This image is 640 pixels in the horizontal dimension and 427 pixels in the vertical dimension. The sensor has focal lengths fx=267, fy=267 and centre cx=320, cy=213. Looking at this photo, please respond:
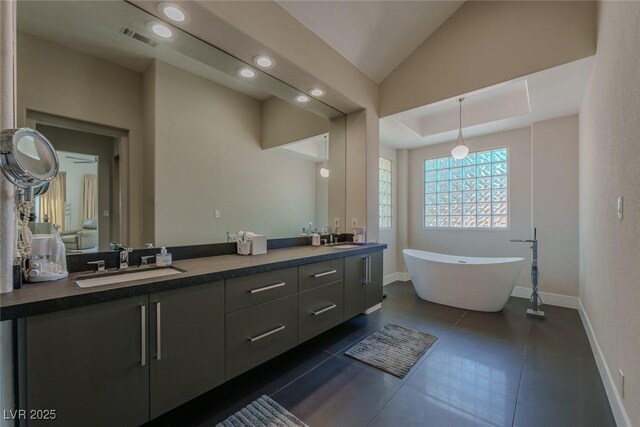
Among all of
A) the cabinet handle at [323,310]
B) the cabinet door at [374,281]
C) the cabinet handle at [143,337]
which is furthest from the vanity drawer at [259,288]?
the cabinet door at [374,281]

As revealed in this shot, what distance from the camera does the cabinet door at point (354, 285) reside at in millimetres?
2592

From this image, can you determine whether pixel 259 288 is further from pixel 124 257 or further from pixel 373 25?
pixel 373 25

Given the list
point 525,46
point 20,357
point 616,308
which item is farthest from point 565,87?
point 20,357

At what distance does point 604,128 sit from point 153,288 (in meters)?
3.10

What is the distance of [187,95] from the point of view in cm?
214

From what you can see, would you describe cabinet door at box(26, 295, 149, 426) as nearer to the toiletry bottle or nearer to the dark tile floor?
the dark tile floor

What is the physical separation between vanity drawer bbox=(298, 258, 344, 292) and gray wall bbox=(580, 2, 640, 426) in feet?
5.83

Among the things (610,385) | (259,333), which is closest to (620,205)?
(610,385)

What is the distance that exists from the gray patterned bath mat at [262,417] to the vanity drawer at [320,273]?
760 mm

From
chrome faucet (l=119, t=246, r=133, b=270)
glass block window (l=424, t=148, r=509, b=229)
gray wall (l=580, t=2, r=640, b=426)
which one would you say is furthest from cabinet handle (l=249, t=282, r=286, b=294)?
glass block window (l=424, t=148, r=509, b=229)

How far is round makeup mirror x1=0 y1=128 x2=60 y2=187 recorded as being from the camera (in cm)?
112

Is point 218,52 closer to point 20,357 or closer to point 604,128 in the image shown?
point 20,357

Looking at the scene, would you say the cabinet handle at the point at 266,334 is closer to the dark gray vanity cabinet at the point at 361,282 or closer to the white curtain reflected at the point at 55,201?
the dark gray vanity cabinet at the point at 361,282

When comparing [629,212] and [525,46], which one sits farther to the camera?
[525,46]
